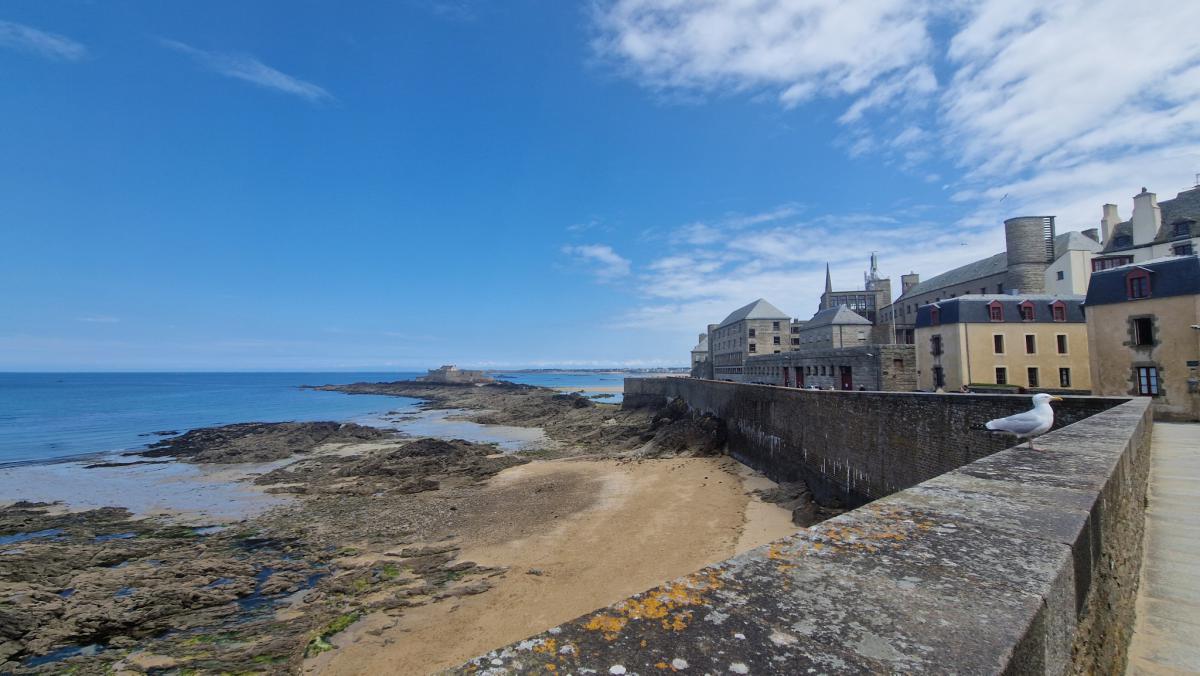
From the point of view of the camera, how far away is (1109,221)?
38.2 metres

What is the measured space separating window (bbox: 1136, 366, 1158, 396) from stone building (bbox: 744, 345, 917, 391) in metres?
11.6

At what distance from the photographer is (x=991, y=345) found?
2780 centimetres

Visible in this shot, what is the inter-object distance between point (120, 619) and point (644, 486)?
15.5 m

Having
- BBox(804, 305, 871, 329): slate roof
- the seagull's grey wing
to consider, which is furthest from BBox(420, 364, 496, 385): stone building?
the seagull's grey wing

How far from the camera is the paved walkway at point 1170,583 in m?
3.16

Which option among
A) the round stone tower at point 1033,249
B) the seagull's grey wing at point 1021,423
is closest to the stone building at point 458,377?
the round stone tower at point 1033,249

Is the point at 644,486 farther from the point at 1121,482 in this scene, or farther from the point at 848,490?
the point at 1121,482

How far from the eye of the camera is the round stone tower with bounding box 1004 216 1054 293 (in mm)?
40531

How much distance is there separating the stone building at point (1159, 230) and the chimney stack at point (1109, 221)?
2575 mm

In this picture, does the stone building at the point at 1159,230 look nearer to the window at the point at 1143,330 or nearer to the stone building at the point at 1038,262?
the stone building at the point at 1038,262

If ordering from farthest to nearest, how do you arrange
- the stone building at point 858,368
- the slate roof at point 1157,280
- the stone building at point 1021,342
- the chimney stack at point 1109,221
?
1. the chimney stack at point 1109,221
2. the stone building at point 858,368
3. the stone building at point 1021,342
4. the slate roof at point 1157,280

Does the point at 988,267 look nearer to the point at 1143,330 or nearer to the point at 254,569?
the point at 1143,330

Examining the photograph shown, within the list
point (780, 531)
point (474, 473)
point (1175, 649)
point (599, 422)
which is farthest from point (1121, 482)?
point (599, 422)

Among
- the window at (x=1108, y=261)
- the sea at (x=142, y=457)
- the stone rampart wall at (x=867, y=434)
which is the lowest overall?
the sea at (x=142, y=457)
